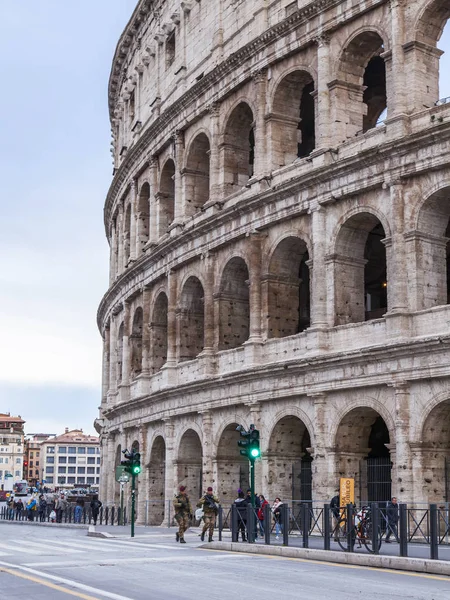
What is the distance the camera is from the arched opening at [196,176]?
A: 118 feet

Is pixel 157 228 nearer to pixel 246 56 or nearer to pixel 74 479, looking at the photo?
pixel 246 56

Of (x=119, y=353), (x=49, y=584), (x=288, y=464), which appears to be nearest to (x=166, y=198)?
(x=119, y=353)

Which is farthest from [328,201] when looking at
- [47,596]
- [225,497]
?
[47,596]

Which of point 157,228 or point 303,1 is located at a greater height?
point 303,1

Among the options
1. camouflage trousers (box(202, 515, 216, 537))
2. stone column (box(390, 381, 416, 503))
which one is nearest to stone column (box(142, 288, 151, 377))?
camouflage trousers (box(202, 515, 216, 537))

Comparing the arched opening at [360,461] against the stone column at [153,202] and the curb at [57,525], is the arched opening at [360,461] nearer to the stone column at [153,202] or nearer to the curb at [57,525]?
the curb at [57,525]

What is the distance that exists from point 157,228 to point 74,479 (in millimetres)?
156718

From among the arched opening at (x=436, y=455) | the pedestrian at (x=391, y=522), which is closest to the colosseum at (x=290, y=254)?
the arched opening at (x=436, y=455)

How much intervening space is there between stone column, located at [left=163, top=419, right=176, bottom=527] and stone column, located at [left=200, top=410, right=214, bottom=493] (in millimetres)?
2596

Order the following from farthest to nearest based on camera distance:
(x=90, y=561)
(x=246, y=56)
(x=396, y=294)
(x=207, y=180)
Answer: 1. (x=207, y=180)
2. (x=246, y=56)
3. (x=396, y=294)
4. (x=90, y=561)

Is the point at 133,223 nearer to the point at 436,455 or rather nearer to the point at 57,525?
the point at 57,525

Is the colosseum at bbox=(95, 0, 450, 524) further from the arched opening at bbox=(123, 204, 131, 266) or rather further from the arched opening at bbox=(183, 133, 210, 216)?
the arched opening at bbox=(123, 204, 131, 266)

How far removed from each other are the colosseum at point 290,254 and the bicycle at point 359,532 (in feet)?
19.4

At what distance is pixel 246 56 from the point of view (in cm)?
3188
